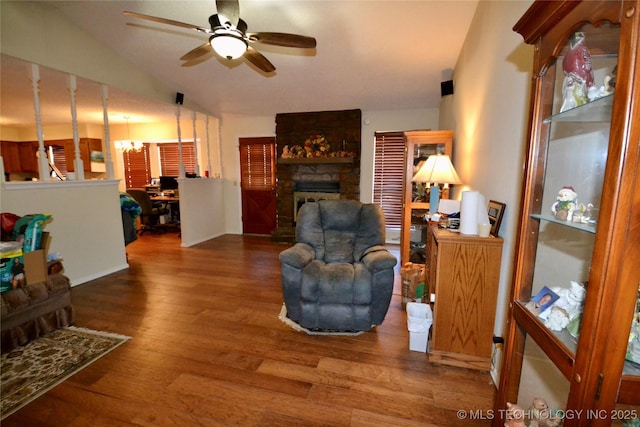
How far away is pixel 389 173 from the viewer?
502 cm

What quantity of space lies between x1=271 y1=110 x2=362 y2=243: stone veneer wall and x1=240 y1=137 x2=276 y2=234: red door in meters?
0.34

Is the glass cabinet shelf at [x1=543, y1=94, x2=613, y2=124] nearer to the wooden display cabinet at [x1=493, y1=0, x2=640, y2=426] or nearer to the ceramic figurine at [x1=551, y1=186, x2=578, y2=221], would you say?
the wooden display cabinet at [x1=493, y1=0, x2=640, y2=426]

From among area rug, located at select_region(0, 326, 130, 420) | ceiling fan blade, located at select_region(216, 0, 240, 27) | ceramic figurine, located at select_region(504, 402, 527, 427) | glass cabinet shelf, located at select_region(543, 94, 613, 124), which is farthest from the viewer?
ceiling fan blade, located at select_region(216, 0, 240, 27)

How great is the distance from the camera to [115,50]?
3.60 metres

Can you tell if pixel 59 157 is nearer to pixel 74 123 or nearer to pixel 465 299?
pixel 74 123

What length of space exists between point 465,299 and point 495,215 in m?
0.60

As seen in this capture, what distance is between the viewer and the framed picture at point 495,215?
174cm

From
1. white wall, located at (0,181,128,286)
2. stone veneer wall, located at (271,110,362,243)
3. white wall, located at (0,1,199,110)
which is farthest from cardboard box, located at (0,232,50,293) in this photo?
stone veneer wall, located at (271,110,362,243)

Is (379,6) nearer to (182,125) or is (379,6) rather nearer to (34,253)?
(34,253)

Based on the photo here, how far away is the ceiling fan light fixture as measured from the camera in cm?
203

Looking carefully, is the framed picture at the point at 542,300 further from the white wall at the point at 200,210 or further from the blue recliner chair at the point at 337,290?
the white wall at the point at 200,210

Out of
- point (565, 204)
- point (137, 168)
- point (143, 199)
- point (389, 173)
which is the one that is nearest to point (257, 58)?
point (565, 204)

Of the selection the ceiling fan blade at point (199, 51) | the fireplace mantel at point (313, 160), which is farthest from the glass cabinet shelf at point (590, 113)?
the fireplace mantel at point (313, 160)

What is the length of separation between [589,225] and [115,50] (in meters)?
5.01
